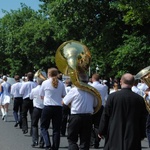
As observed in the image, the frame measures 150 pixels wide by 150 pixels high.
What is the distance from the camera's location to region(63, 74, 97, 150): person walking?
324 inches

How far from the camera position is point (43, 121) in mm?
9711

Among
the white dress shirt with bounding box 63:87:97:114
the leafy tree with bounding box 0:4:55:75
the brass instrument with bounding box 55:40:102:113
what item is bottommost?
the white dress shirt with bounding box 63:87:97:114

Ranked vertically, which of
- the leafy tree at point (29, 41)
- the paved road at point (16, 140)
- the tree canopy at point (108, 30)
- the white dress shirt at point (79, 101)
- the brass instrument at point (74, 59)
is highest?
the leafy tree at point (29, 41)

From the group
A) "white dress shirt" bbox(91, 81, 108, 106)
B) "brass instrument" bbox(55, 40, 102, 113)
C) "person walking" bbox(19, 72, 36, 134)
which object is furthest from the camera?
"person walking" bbox(19, 72, 36, 134)

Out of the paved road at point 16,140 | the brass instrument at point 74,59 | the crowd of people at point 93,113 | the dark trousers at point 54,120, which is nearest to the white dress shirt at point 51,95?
the crowd of people at point 93,113

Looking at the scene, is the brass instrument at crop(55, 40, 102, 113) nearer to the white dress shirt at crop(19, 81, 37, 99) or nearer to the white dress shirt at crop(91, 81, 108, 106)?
the white dress shirt at crop(91, 81, 108, 106)

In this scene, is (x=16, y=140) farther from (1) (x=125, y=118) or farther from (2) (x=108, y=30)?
(2) (x=108, y=30)

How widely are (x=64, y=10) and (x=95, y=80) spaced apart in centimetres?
1765

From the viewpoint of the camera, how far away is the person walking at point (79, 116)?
8219mm

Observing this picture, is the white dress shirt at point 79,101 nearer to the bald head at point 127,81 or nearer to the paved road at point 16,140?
the bald head at point 127,81

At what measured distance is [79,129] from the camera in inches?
326

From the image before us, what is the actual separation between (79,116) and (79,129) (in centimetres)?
24

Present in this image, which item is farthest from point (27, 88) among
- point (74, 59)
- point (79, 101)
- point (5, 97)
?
point (79, 101)

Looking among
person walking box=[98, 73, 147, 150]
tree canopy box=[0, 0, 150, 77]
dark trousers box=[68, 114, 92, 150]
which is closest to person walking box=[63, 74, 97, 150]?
dark trousers box=[68, 114, 92, 150]
